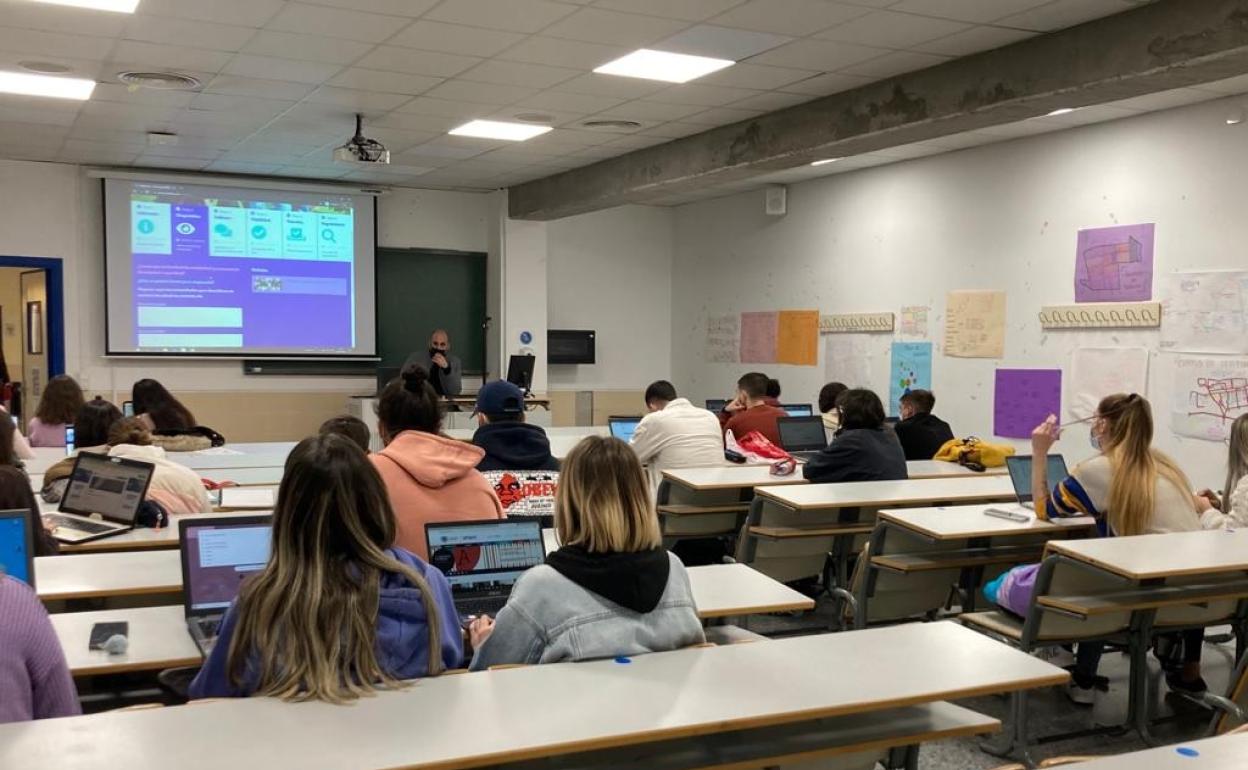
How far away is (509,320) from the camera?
1058cm

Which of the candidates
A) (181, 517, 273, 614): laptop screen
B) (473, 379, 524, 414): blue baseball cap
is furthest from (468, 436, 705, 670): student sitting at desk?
(473, 379, 524, 414): blue baseball cap

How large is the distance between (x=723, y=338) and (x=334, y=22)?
6775mm

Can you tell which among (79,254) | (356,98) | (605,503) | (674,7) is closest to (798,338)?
(356,98)

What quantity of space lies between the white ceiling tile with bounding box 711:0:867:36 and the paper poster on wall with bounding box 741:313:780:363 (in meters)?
5.41

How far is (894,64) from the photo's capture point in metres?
5.70

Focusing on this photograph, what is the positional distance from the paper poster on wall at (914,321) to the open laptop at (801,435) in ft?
6.76

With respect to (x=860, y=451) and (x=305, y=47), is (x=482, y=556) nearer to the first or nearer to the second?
(x=860, y=451)

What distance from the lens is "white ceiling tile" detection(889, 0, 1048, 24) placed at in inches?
182

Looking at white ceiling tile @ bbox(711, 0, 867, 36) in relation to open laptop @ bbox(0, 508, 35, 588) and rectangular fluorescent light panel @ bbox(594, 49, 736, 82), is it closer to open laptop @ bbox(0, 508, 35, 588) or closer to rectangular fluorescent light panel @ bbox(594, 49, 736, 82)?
rectangular fluorescent light panel @ bbox(594, 49, 736, 82)

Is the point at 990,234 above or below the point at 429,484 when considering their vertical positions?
above

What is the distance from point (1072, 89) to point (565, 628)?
4152mm

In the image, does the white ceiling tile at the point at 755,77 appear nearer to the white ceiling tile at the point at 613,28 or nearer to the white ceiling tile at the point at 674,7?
the white ceiling tile at the point at 613,28

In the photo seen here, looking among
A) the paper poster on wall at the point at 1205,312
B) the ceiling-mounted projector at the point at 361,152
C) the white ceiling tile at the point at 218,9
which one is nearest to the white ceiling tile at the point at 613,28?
the white ceiling tile at the point at 218,9

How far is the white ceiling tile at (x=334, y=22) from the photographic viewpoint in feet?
15.9
